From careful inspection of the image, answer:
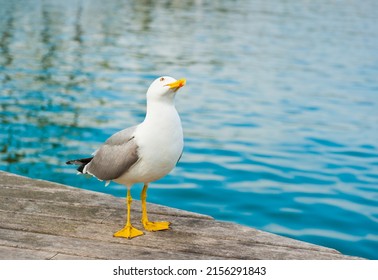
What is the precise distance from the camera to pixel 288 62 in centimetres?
2302

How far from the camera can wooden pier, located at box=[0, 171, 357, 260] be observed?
4469 millimetres

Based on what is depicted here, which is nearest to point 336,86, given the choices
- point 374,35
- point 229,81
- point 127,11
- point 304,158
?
point 229,81

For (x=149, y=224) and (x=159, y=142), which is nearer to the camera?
(x=159, y=142)

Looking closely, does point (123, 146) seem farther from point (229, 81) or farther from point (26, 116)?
point (229, 81)

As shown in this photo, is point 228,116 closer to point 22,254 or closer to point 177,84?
point 177,84

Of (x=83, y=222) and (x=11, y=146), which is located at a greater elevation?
(x=83, y=222)

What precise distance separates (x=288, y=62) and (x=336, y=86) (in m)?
4.82

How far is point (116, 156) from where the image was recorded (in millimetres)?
4762

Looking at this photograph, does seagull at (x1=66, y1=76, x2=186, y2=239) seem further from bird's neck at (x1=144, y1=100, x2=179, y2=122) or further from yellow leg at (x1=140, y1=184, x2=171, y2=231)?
yellow leg at (x1=140, y1=184, x2=171, y2=231)

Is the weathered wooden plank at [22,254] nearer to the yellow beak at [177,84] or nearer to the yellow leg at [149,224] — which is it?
the yellow leg at [149,224]

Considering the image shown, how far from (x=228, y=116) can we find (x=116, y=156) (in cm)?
946

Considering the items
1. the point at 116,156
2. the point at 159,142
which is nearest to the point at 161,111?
the point at 159,142

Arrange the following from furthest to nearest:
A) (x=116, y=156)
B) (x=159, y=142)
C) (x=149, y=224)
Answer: (x=149, y=224) < (x=116, y=156) < (x=159, y=142)

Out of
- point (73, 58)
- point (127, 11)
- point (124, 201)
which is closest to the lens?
point (124, 201)
